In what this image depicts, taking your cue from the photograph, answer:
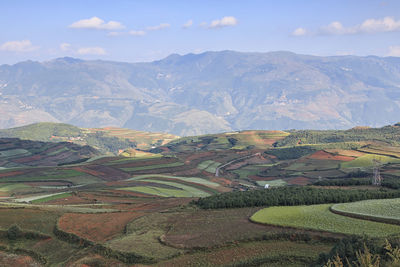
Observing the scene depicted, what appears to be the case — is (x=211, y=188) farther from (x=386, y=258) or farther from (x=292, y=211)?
(x=386, y=258)

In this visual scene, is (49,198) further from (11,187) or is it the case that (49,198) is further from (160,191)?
(11,187)

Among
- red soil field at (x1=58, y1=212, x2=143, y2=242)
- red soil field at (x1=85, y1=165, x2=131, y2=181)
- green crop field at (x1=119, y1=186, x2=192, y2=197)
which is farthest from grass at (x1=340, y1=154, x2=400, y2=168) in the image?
red soil field at (x1=58, y1=212, x2=143, y2=242)

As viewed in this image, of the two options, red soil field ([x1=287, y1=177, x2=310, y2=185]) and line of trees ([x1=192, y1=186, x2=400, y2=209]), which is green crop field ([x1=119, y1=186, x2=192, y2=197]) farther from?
red soil field ([x1=287, y1=177, x2=310, y2=185])

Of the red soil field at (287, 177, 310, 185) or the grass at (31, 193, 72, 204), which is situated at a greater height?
the grass at (31, 193, 72, 204)

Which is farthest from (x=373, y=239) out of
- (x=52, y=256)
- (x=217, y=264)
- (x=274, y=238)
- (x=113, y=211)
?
(x=113, y=211)

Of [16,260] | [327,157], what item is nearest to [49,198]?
[16,260]
